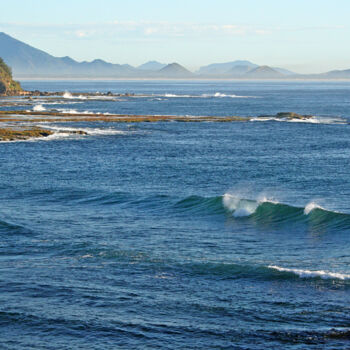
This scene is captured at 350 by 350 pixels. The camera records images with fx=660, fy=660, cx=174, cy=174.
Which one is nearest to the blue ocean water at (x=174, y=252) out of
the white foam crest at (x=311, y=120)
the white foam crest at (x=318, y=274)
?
the white foam crest at (x=318, y=274)

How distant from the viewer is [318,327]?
22.3 metres

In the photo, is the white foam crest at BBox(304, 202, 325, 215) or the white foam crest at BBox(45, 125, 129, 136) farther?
the white foam crest at BBox(45, 125, 129, 136)

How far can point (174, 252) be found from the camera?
105 feet

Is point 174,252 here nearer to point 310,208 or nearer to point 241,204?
point 310,208

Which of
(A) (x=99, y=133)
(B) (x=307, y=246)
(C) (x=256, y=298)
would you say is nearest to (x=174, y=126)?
(A) (x=99, y=133)

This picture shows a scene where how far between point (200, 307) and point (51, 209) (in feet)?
66.6

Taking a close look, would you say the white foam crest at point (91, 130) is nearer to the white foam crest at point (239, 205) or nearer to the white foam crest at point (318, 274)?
the white foam crest at point (239, 205)

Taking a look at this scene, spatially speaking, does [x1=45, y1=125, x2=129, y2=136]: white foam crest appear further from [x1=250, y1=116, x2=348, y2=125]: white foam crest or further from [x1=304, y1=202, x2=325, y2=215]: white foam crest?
[x1=304, y1=202, x2=325, y2=215]: white foam crest

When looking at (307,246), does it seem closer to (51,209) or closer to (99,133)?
(51,209)

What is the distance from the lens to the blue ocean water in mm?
22453

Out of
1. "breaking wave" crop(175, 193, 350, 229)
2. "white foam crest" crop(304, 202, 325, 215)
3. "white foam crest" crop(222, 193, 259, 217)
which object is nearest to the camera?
"breaking wave" crop(175, 193, 350, 229)

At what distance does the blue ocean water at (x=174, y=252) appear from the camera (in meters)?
22.5

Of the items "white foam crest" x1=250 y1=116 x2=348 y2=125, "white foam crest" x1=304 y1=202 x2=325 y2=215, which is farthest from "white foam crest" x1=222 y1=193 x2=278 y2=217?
"white foam crest" x1=250 y1=116 x2=348 y2=125

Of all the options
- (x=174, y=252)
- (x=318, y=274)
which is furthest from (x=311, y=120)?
(x=318, y=274)
